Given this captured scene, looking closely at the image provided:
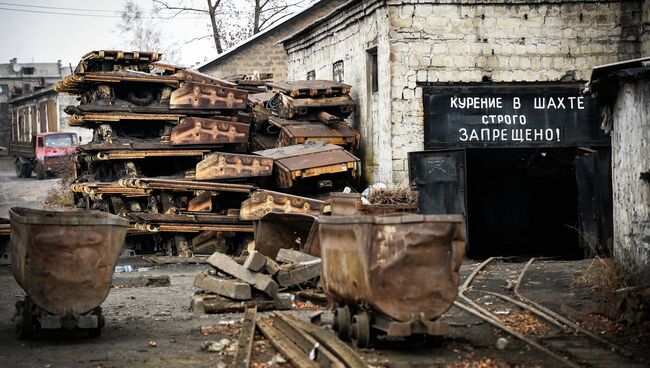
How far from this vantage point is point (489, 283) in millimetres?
16375

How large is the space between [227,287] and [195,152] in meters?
8.77

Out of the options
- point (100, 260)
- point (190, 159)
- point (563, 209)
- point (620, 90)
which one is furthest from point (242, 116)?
point (100, 260)

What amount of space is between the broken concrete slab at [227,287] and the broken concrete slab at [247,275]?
12 centimetres

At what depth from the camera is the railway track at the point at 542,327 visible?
9.80 meters

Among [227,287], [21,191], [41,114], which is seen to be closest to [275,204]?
[227,287]

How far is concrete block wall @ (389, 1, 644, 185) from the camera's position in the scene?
21.5 m

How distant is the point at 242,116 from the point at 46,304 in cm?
1342

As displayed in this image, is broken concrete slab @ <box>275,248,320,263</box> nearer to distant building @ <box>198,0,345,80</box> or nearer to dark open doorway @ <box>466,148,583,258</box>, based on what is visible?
dark open doorway @ <box>466,148,583,258</box>

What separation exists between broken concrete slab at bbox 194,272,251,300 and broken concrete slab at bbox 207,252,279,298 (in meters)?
0.12

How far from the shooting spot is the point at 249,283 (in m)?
14.2

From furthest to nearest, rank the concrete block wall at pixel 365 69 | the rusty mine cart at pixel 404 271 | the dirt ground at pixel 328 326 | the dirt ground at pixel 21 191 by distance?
the dirt ground at pixel 21 191
the concrete block wall at pixel 365 69
the rusty mine cart at pixel 404 271
the dirt ground at pixel 328 326

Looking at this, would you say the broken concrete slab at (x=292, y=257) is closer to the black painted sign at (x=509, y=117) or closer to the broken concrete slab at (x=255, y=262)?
the broken concrete slab at (x=255, y=262)

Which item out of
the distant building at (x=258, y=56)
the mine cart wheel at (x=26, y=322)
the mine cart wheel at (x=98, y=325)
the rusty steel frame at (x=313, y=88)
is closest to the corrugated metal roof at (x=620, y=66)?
the mine cart wheel at (x=98, y=325)

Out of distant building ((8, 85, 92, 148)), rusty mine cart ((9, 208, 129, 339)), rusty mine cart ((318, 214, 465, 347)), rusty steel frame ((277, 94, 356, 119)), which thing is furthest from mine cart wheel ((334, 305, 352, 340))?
distant building ((8, 85, 92, 148))
